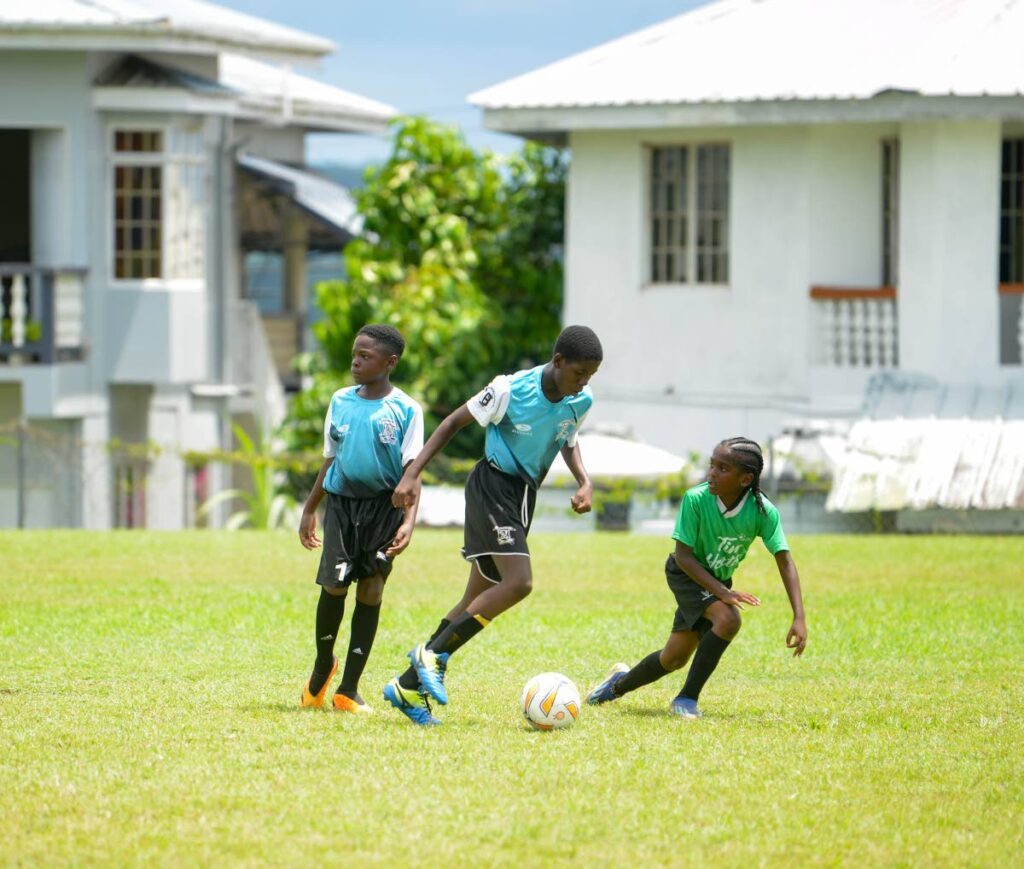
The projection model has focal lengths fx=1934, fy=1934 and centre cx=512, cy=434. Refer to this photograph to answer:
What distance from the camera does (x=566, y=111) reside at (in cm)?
2300

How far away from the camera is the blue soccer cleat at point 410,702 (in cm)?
817

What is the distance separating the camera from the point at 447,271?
87.8 ft

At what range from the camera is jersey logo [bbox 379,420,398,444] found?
27.5 ft

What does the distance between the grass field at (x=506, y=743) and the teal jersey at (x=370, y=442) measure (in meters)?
1.02

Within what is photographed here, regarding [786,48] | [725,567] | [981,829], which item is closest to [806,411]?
[786,48]

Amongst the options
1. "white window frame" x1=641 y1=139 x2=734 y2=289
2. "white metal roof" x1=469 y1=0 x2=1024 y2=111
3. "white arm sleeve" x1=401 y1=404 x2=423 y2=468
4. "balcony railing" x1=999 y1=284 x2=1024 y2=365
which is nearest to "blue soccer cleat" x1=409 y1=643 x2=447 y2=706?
"white arm sleeve" x1=401 y1=404 x2=423 y2=468

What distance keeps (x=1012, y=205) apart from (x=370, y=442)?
52.2 ft

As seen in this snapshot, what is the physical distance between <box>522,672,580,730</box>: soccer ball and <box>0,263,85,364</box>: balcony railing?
16546mm

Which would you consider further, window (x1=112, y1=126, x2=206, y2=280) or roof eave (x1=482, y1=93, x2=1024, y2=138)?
window (x1=112, y1=126, x2=206, y2=280)

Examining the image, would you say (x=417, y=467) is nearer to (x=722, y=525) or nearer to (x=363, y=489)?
(x=363, y=489)

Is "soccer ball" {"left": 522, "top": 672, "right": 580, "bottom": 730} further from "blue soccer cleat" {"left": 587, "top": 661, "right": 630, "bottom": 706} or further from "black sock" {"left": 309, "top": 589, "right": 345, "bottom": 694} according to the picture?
"black sock" {"left": 309, "top": 589, "right": 345, "bottom": 694}

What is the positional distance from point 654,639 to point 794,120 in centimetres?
1171

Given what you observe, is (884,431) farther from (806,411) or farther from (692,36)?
(692,36)

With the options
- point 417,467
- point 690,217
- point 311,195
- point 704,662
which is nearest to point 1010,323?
point 690,217
